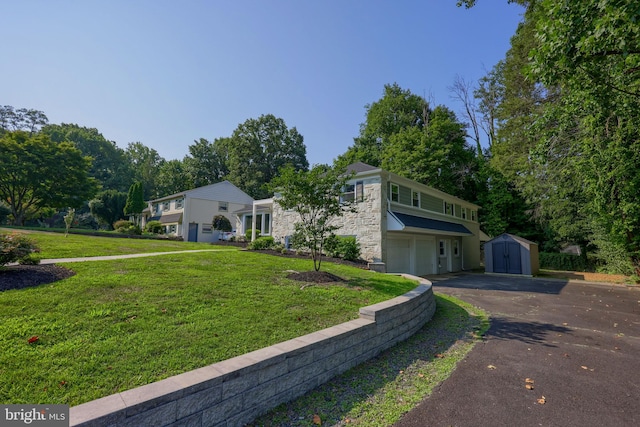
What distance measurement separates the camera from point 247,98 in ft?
40.7

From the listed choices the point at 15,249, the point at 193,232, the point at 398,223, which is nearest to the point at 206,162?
the point at 193,232

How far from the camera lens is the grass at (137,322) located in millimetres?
2574

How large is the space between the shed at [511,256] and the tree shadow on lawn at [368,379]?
49.0ft

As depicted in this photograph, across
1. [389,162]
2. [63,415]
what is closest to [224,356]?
[63,415]

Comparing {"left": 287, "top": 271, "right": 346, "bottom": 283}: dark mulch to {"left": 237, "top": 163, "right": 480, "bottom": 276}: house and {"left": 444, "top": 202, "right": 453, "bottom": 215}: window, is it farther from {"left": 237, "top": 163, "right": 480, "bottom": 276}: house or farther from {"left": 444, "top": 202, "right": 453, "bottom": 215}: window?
{"left": 444, "top": 202, "right": 453, "bottom": 215}: window

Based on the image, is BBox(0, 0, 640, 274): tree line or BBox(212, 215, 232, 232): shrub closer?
BBox(0, 0, 640, 274): tree line

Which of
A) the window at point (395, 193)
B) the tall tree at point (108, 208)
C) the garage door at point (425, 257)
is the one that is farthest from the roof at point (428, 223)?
the tall tree at point (108, 208)

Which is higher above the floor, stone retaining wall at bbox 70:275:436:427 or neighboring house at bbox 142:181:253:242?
neighboring house at bbox 142:181:253:242

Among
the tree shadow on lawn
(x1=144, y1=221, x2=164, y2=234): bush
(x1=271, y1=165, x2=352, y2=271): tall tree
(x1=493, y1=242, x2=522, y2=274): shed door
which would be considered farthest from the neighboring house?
the tree shadow on lawn

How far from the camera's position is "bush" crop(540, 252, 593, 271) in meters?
21.5

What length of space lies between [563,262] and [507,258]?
760 cm

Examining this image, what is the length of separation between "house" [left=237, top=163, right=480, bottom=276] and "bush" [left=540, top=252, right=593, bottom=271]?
5910mm

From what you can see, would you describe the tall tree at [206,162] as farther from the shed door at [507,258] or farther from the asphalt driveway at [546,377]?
the asphalt driveway at [546,377]

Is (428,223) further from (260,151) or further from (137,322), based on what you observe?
(260,151)
